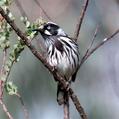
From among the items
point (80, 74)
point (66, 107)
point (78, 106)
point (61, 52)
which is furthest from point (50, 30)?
point (80, 74)

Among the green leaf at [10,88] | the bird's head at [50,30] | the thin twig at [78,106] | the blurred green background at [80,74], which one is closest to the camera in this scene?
the green leaf at [10,88]

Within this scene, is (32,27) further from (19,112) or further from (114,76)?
(19,112)

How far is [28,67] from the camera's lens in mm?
6781

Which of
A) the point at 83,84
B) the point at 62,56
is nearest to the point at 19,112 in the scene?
the point at 83,84

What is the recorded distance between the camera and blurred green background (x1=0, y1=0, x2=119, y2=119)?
21.1ft

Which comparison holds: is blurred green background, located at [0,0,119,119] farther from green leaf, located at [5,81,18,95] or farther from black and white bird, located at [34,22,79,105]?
green leaf, located at [5,81,18,95]

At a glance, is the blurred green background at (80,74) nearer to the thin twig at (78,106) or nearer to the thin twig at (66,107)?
the thin twig at (66,107)

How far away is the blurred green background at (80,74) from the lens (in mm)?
6434

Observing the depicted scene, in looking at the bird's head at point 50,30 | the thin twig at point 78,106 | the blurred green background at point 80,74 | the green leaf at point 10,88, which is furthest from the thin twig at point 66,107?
the blurred green background at point 80,74

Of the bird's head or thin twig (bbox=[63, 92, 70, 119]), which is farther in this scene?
the bird's head

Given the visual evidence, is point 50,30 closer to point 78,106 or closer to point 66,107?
point 66,107

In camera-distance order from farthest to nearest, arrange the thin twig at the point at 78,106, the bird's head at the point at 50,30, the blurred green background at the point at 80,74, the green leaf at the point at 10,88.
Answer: the blurred green background at the point at 80,74, the bird's head at the point at 50,30, the thin twig at the point at 78,106, the green leaf at the point at 10,88

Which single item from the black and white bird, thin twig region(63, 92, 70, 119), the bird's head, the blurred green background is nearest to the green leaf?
thin twig region(63, 92, 70, 119)

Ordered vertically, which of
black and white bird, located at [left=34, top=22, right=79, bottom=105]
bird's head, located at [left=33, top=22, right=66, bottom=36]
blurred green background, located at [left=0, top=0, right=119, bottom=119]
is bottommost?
black and white bird, located at [left=34, top=22, right=79, bottom=105]
